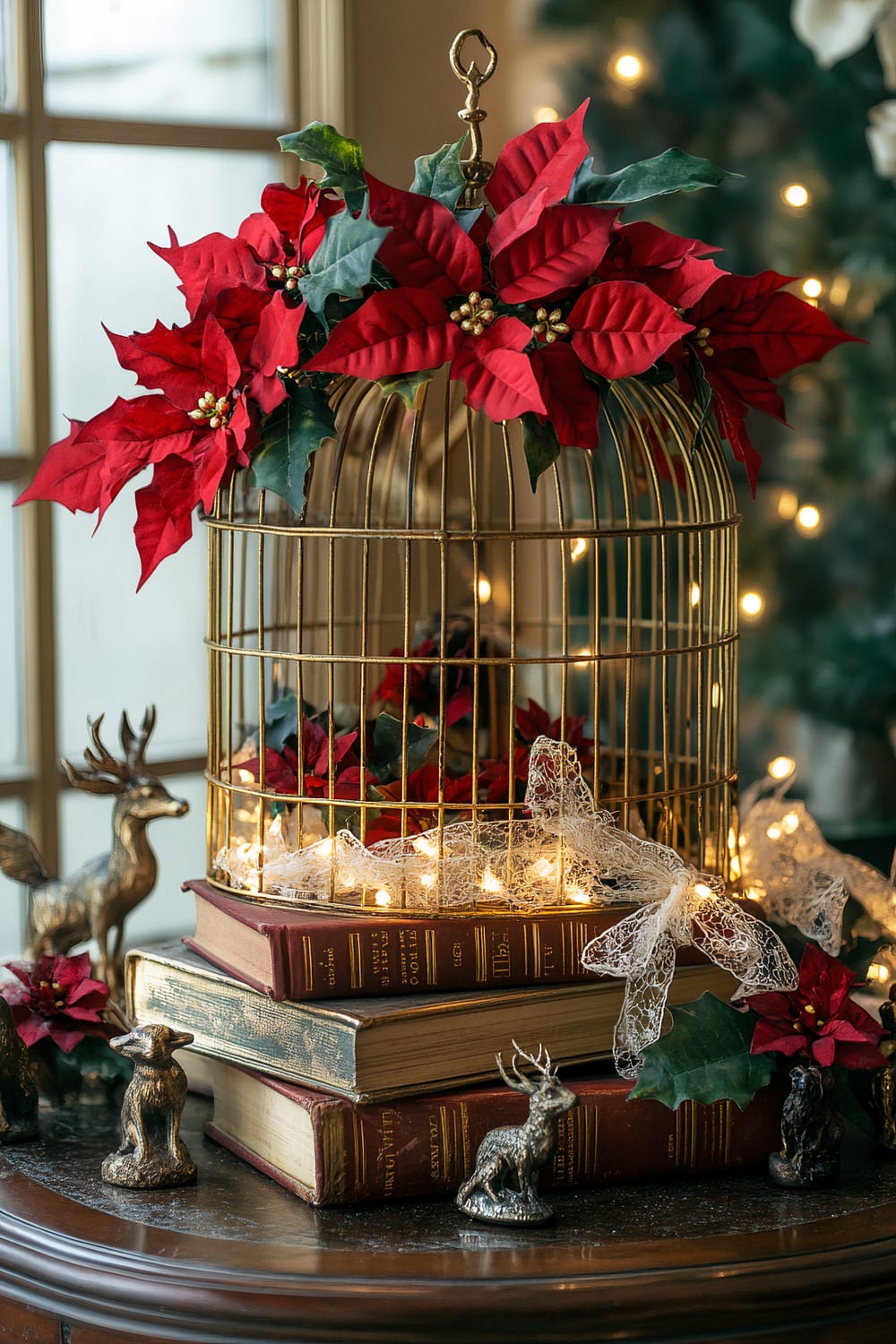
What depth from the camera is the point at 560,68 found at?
1.61 metres

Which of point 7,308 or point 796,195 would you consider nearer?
point 7,308

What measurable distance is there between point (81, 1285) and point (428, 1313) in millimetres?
199

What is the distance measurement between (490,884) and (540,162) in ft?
1.49

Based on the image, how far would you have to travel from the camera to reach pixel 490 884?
3.23 ft

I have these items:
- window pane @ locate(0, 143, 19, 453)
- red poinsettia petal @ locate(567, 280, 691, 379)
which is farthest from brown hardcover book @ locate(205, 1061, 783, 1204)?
window pane @ locate(0, 143, 19, 453)

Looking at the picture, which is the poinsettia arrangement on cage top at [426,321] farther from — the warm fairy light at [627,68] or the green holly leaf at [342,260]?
the warm fairy light at [627,68]

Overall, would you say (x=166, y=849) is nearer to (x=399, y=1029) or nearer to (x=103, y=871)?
(x=103, y=871)

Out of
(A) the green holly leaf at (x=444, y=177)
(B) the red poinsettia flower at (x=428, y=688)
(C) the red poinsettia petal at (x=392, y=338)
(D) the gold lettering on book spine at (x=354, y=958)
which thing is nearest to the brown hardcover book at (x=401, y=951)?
(D) the gold lettering on book spine at (x=354, y=958)

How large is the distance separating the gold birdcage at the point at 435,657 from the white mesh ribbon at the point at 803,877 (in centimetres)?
5

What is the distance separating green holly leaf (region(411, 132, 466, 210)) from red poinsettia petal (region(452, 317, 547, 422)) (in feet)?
0.32

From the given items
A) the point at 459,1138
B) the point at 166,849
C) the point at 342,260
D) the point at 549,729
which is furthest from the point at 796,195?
the point at 459,1138

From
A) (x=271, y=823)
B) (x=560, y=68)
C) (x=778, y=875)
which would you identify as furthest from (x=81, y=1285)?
(x=560, y=68)

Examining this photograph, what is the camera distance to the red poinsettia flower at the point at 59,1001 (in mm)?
1077

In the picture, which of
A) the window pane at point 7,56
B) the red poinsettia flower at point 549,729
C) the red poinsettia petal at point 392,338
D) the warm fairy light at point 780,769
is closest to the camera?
the red poinsettia petal at point 392,338
